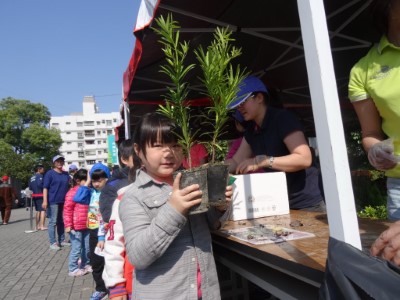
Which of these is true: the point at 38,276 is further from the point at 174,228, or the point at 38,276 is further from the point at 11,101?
the point at 11,101

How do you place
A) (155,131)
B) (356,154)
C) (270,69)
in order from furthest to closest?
(356,154), (270,69), (155,131)

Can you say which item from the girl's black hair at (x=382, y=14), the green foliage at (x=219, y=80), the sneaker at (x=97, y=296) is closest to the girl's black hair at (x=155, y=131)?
the green foliage at (x=219, y=80)

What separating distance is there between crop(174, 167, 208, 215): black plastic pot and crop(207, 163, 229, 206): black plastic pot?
0.06ft

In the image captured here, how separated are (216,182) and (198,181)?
83 millimetres

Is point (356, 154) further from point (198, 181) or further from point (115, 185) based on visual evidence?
point (198, 181)

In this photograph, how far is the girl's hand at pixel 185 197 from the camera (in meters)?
1.37

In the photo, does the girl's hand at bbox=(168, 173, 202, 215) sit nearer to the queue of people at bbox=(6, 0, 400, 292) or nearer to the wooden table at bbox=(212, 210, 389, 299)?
the queue of people at bbox=(6, 0, 400, 292)

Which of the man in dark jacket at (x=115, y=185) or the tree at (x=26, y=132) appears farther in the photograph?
the tree at (x=26, y=132)

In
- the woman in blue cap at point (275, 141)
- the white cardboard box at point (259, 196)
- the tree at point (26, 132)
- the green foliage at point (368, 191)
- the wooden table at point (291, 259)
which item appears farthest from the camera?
the tree at point (26, 132)

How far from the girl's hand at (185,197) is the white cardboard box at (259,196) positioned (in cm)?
68

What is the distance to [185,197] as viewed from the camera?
4.49 feet

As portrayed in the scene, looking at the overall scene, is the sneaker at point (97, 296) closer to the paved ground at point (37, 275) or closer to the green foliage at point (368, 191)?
the paved ground at point (37, 275)

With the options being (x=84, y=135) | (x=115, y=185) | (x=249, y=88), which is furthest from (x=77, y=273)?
(x=84, y=135)

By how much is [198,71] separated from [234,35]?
0.76m
